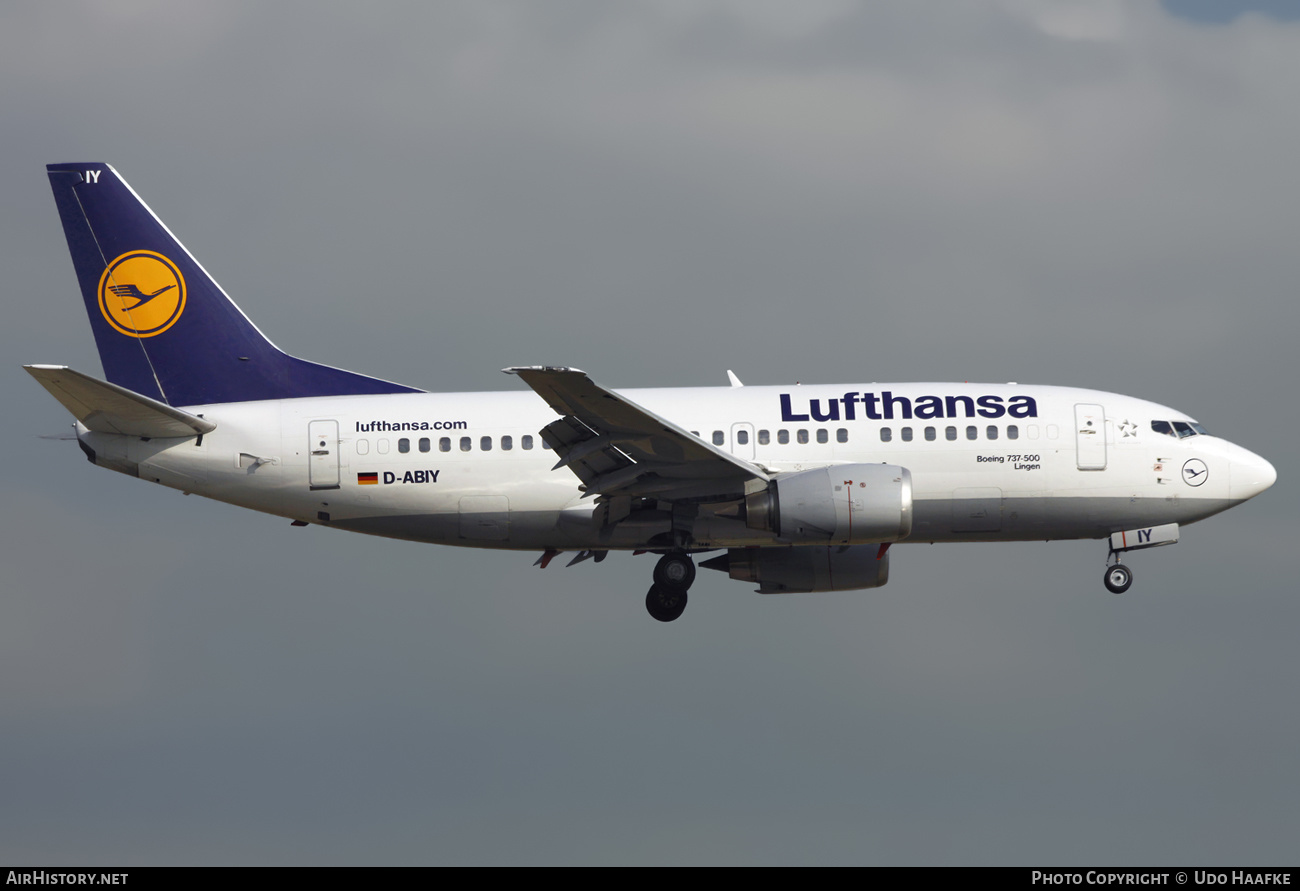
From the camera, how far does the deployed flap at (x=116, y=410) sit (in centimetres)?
2830

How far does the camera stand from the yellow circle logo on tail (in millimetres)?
32812

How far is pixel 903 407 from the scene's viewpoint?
30.8m

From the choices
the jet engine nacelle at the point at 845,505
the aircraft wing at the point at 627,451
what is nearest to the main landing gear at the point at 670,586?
the aircraft wing at the point at 627,451

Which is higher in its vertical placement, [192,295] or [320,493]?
[192,295]

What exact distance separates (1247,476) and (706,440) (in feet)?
39.4

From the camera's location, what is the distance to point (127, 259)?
33.2 metres

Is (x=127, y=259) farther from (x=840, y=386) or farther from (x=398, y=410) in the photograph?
(x=840, y=386)

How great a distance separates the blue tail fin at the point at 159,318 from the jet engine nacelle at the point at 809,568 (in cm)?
883

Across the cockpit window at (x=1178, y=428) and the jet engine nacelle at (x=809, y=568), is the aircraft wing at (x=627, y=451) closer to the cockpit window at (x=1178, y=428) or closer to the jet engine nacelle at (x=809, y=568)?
the jet engine nacelle at (x=809, y=568)

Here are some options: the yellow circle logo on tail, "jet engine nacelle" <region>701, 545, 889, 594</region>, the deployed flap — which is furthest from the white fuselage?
the yellow circle logo on tail

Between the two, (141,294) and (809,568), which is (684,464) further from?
(141,294)

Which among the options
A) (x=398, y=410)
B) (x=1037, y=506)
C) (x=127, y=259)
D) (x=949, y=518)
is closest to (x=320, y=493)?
(x=398, y=410)

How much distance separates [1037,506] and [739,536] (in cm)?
639

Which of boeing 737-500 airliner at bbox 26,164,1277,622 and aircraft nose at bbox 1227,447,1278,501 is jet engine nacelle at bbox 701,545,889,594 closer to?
boeing 737-500 airliner at bbox 26,164,1277,622
